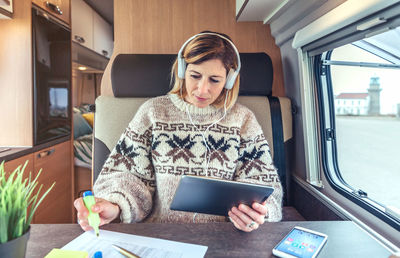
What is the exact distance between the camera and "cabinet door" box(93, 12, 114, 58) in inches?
138

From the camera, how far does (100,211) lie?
779 millimetres

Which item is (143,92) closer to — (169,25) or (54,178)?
(169,25)

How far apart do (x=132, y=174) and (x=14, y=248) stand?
2.24ft

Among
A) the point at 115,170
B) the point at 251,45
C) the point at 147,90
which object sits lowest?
the point at 115,170

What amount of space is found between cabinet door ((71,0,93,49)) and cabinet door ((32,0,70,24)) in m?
0.31

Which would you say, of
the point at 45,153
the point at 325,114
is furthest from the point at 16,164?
the point at 325,114

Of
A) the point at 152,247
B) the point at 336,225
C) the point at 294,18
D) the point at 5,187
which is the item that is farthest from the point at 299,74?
the point at 5,187

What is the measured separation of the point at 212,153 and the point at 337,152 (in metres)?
0.79

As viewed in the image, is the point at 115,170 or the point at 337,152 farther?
the point at 337,152

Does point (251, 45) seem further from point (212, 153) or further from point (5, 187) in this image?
point (5, 187)

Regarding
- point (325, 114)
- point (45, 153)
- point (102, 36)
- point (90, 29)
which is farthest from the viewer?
point (102, 36)

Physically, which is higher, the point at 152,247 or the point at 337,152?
the point at 337,152

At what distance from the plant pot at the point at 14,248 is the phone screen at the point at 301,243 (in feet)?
1.75

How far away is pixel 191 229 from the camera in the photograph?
0.79 meters
